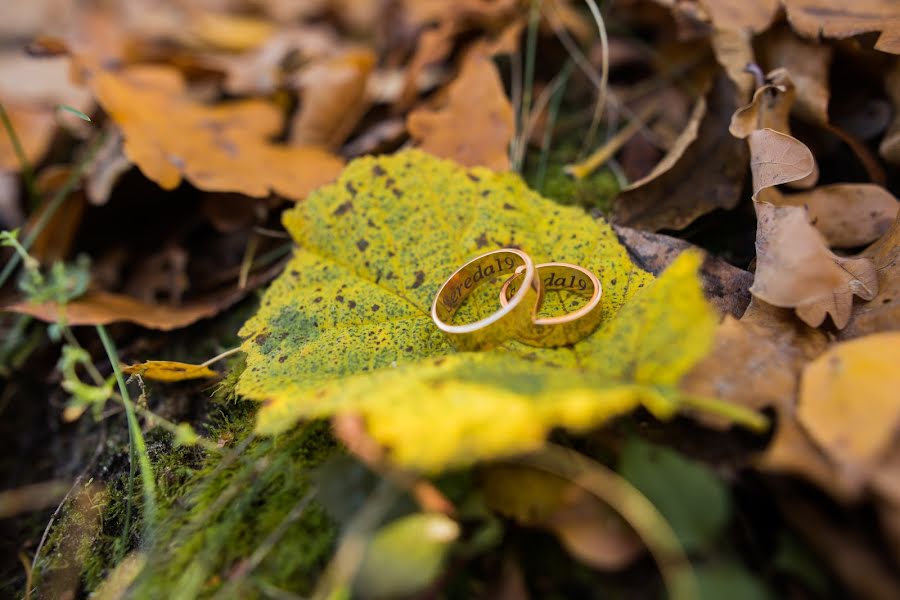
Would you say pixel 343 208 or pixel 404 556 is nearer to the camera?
pixel 404 556

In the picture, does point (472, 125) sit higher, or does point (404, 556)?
point (472, 125)

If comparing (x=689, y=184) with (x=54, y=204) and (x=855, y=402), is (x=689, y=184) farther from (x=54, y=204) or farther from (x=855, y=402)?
(x=54, y=204)

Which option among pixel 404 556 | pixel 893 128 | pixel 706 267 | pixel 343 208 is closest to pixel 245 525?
pixel 404 556

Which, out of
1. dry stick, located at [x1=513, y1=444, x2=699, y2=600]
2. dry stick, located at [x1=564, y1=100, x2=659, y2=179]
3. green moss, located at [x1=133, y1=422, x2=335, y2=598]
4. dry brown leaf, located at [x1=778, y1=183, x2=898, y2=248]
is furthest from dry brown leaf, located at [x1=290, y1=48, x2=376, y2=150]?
dry stick, located at [x1=513, y1=444, x2=699, y2=600]

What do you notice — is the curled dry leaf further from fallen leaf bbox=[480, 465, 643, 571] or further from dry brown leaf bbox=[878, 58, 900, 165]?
dry brown leaf bbox=[878, 58, 900, 165]

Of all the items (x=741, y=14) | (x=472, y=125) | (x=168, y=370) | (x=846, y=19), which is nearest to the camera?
(x=168, y=370)

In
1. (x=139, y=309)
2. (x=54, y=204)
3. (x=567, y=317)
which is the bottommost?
(x=139, y=309)

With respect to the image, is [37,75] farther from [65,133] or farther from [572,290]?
[572,290]
